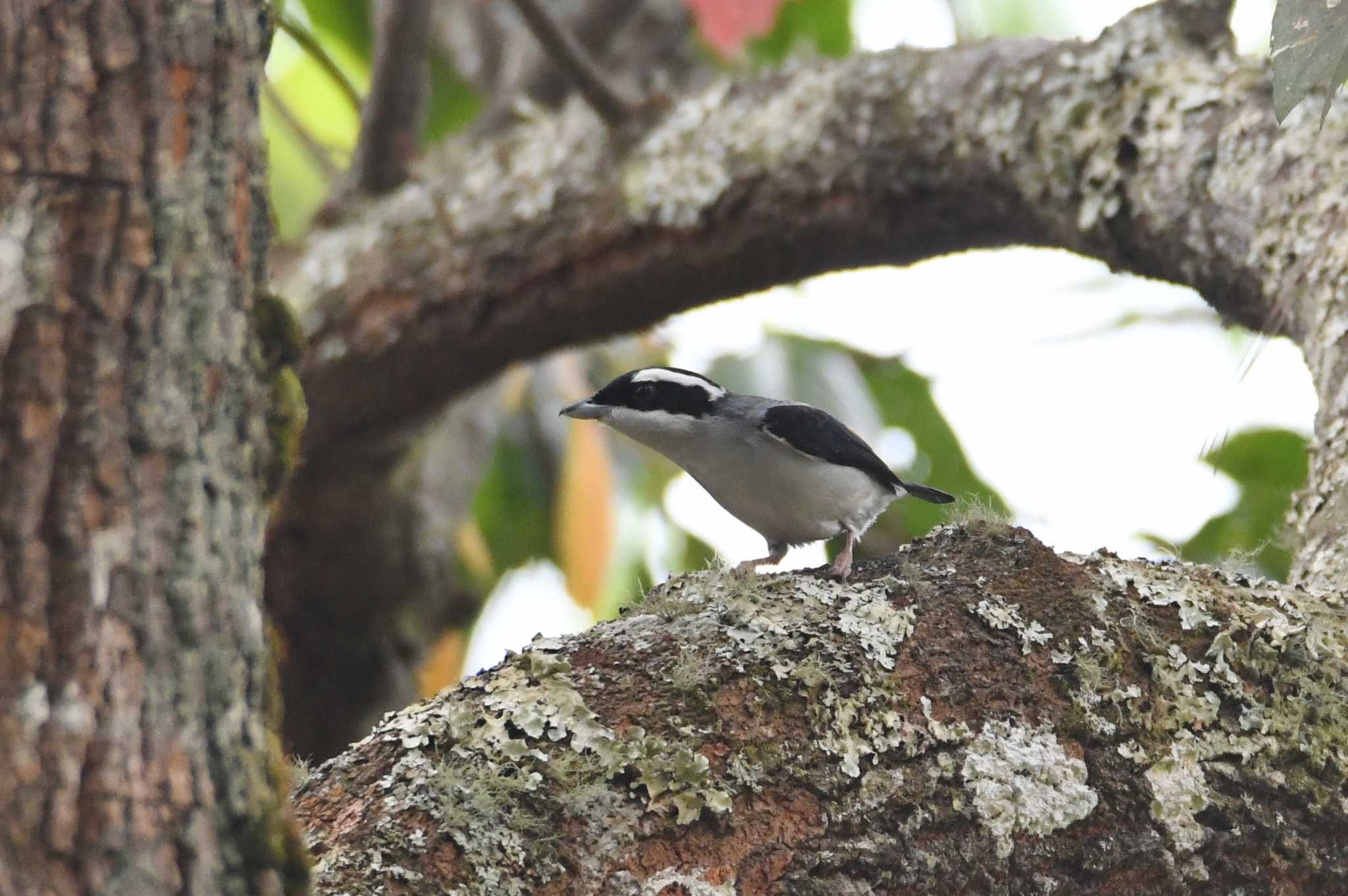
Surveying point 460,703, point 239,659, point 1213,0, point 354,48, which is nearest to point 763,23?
point 1213,0

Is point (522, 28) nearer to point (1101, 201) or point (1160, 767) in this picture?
point (1101, 201)

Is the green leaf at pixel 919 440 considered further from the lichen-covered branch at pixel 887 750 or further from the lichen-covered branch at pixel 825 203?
the lichen-covered branch at pixel 887 750

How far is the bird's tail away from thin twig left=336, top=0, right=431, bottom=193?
245 centimetres

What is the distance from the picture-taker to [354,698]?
602 centimetres

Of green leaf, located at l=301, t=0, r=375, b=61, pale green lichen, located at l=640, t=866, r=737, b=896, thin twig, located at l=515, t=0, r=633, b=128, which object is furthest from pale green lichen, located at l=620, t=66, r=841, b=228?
pale green lichen, located at l=640, t=866, r=737, b=896

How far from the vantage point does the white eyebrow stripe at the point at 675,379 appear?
4266mm

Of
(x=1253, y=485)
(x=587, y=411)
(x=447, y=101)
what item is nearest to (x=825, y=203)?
(x=587, y=411)

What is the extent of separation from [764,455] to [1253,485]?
195 cm

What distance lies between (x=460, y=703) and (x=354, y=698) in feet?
13.7

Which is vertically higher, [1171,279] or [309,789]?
[309,789]

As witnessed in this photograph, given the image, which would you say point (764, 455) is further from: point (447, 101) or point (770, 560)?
point (447, 101)

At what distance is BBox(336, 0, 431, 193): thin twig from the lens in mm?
5160

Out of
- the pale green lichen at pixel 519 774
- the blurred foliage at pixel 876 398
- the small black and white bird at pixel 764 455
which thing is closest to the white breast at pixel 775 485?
the small black and white bird at pixel 764 455

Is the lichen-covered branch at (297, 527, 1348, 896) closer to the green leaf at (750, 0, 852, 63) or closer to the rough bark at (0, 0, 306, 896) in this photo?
the rough bark at (0, 0, 306, 896)
